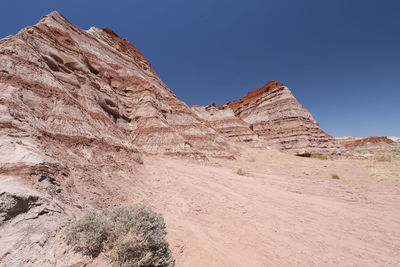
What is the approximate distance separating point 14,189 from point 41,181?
2.22 feet

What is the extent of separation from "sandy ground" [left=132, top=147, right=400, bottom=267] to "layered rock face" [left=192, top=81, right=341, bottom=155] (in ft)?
62.5

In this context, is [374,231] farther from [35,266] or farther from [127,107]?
[127,107]

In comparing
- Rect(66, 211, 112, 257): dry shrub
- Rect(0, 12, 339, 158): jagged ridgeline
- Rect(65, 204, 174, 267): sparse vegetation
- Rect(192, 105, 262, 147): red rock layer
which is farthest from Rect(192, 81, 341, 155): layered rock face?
Rect(66, 211, 112, 257): dry shrub

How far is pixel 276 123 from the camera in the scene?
3167cm

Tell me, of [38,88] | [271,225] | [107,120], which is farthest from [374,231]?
[38,88]

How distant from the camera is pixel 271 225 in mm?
5180

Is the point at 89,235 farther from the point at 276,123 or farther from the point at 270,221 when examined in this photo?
the point at 276,123

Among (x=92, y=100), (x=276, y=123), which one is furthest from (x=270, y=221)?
(x=276, y=123)

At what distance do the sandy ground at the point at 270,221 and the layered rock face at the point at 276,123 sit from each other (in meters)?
19.1

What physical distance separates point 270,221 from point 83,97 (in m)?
11.7

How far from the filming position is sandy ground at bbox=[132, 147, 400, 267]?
383 centimetres

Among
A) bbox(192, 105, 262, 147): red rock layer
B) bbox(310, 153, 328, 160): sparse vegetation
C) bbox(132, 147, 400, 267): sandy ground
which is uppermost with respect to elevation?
bbox(192, 105, 262, 147): red rock layer

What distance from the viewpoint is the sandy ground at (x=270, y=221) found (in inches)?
151

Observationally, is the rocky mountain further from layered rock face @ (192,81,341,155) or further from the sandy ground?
layered rock face @ (192,81,341,155)
